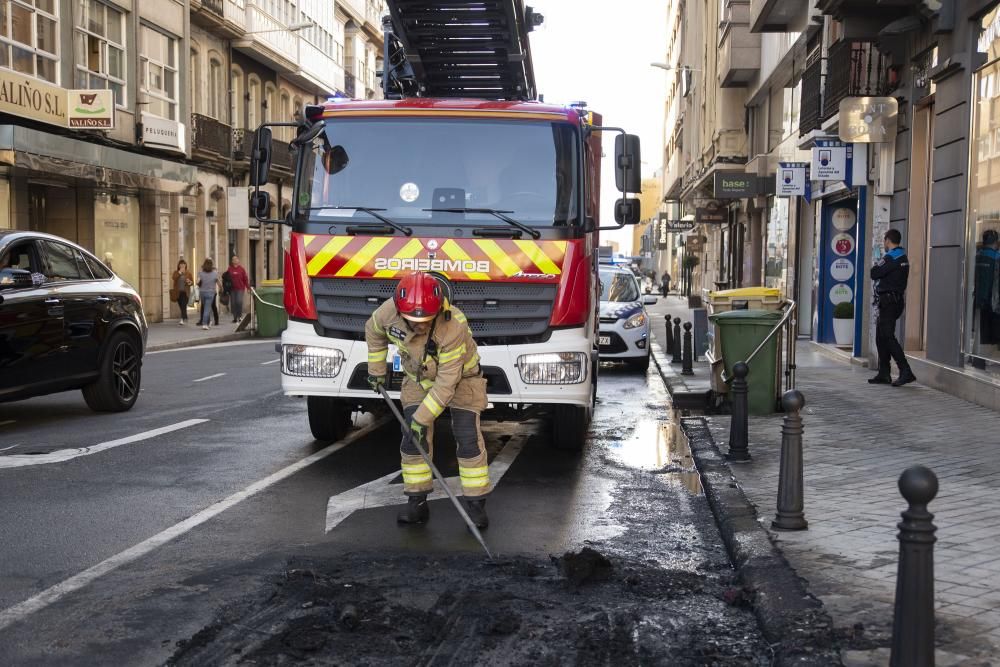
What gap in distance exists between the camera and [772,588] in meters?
5.19

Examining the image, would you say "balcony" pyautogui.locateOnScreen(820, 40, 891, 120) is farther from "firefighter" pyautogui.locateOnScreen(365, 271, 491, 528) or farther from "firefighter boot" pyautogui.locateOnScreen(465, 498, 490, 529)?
"firefighter boot" pyautogui.locateOnScreen(465, 498, 490, 529)

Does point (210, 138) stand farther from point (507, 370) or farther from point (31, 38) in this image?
point (507, 370)

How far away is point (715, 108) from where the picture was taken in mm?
37219

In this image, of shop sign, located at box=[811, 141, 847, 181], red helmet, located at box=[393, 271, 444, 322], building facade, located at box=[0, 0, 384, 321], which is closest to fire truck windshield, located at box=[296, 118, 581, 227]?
red helmet, located at box=[393, 271, 444, 322]

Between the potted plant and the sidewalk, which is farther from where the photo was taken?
the potted plant

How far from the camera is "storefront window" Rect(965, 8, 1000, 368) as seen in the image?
1203 cm

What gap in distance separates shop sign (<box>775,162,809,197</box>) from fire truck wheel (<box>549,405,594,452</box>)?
13.3 metres

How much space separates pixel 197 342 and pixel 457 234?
53.9ft

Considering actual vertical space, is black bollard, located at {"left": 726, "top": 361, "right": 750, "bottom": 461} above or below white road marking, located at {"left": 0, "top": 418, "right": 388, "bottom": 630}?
above

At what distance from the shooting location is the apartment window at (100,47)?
2609 centimetres

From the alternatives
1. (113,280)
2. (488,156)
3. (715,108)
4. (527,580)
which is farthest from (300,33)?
(527,580)

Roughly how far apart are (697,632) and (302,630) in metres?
1.61

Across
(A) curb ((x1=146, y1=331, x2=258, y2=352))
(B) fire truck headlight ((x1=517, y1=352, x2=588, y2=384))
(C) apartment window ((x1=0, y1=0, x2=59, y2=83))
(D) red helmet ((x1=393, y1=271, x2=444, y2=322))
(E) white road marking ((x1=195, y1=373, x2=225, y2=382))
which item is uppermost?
(C) apartment window ((x1=0, y1=0, x2=59, y2=83))

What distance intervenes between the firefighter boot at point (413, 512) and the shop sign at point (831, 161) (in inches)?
483
